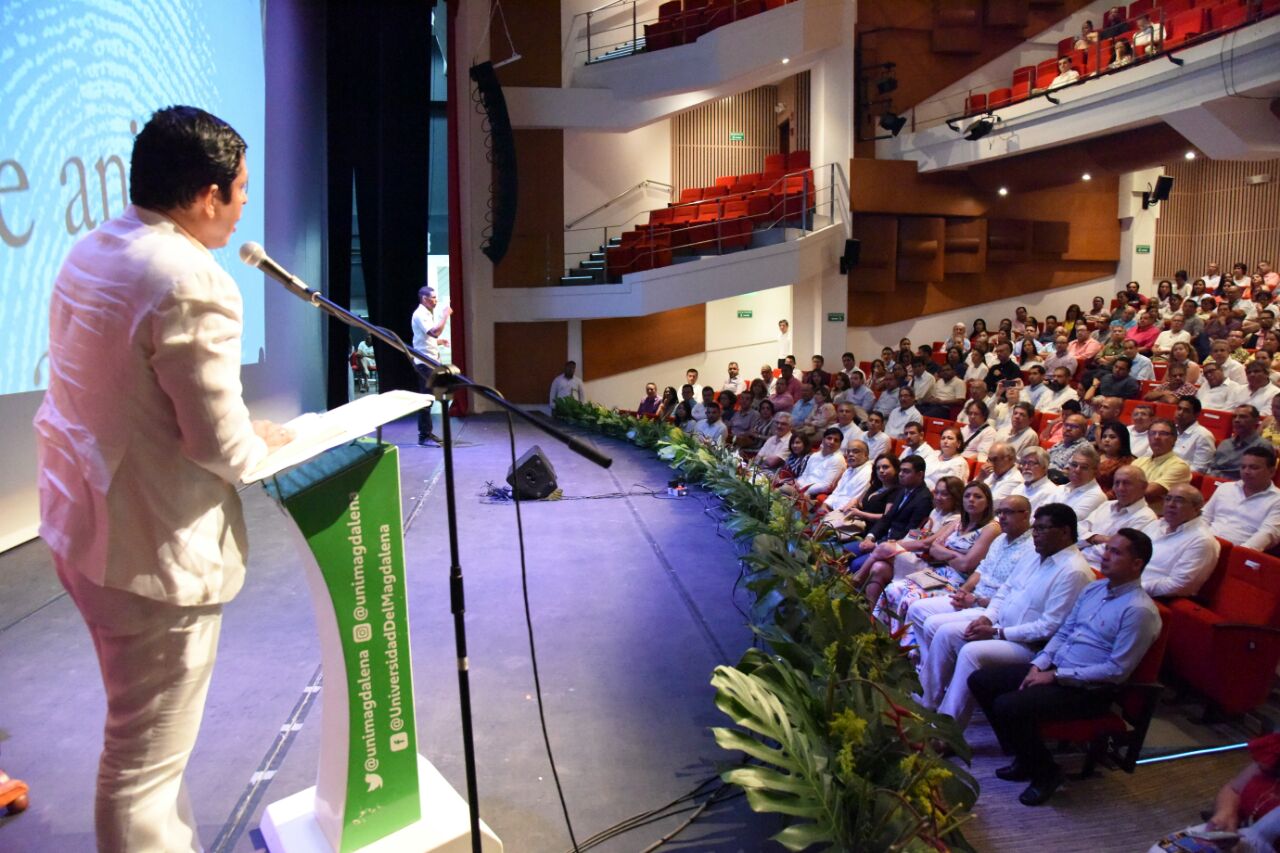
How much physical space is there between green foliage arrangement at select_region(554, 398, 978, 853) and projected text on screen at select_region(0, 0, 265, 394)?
12.1 feet

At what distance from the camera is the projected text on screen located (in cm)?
407

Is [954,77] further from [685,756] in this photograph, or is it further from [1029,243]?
[685,756]

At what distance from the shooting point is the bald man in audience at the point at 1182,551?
3385 mm

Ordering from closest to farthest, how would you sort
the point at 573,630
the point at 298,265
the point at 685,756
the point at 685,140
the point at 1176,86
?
the point at 685,756 → the point at 573,630 → the point at 1176,86 → the point at 298,265 → the point at 685,140

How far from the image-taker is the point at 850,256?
460 inches

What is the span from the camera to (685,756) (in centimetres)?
248

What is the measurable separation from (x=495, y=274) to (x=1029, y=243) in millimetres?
7811

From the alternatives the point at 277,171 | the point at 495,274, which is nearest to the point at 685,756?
the point at 277,171

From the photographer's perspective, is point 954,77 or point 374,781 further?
point 954,77

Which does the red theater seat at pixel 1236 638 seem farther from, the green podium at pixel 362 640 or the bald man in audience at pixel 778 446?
the bald man in audience at pixel 778 446

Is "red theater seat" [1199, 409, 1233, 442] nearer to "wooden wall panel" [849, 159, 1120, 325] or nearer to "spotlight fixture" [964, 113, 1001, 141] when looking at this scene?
"spotlight fixture" [964, 113, 1001, 141]

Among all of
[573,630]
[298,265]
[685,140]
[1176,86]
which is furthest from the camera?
[685,140]

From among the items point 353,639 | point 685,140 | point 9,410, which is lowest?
point 353,639

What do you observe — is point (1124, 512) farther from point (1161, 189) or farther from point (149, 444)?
point (1161, 189)
